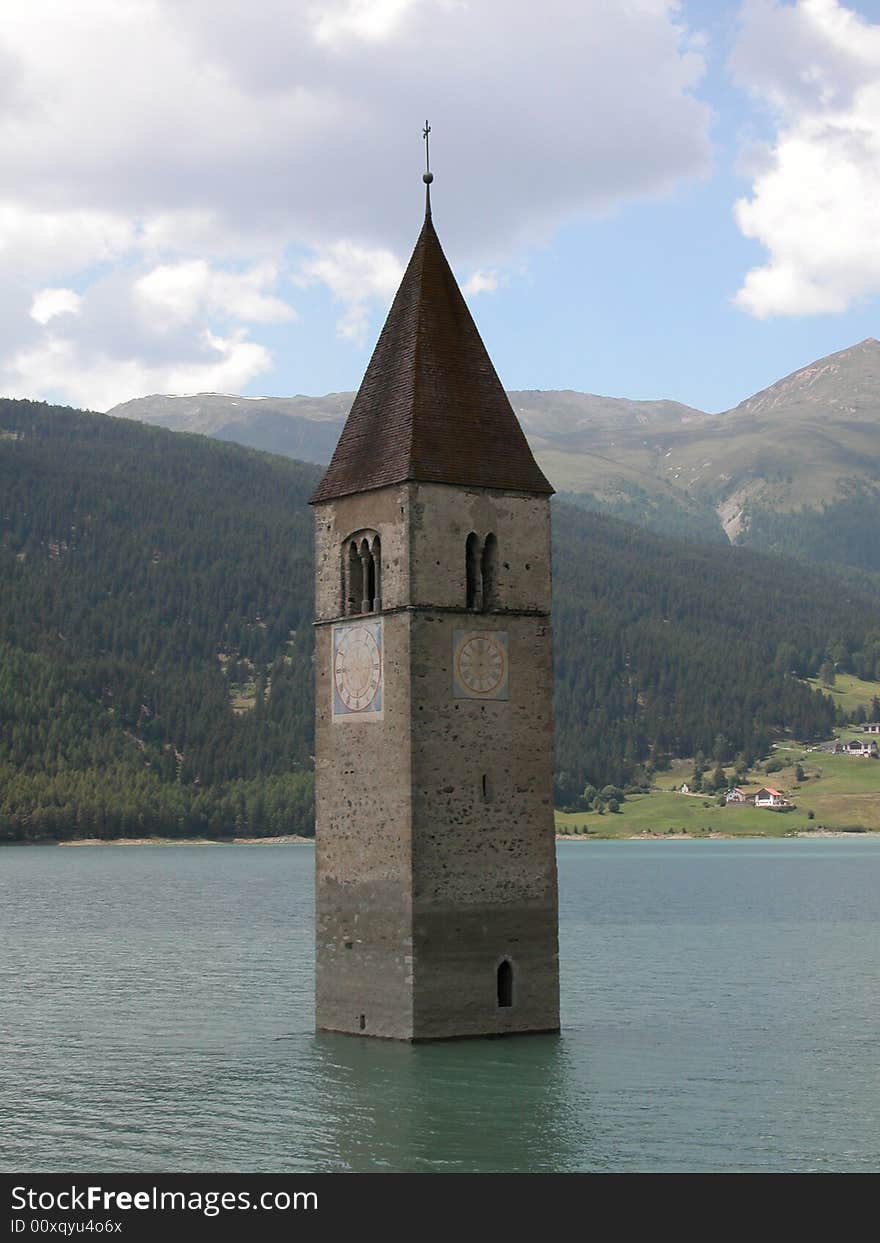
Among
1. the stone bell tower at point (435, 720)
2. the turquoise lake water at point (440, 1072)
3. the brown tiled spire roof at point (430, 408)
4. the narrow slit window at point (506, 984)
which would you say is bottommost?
the turquoise lake water at point (440, 1072)

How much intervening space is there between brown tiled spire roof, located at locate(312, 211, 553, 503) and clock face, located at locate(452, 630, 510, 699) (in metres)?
3.76

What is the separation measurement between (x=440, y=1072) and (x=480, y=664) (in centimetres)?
1004

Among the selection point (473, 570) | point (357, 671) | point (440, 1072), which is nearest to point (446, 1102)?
point (440, 1072)

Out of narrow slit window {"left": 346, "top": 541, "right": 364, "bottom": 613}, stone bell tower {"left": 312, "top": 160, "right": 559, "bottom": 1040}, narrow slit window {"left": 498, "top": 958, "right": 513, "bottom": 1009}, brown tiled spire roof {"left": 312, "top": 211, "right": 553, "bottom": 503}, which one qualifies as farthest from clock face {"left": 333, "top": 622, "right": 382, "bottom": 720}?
narrow slit window {"left": 498, "top": 958, "right": 513, "bottom": 1009}

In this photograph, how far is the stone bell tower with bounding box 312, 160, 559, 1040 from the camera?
47969 millimetres

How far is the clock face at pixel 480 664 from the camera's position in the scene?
48.9m

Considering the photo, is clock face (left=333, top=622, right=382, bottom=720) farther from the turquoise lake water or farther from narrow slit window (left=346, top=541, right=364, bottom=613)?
the turquoise lake water

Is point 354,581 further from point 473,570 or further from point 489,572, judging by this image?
point 489,572

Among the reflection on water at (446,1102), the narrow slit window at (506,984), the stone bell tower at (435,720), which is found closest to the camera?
the reflection on water at (446,1102)

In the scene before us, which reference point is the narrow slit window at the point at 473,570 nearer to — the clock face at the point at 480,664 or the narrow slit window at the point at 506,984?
the clock face at the point at 480,664

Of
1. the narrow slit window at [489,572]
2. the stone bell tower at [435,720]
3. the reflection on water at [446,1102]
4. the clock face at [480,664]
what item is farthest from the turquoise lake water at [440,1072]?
the narrow slit window at [489,572]

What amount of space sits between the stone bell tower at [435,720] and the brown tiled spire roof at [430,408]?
0.21 feet
